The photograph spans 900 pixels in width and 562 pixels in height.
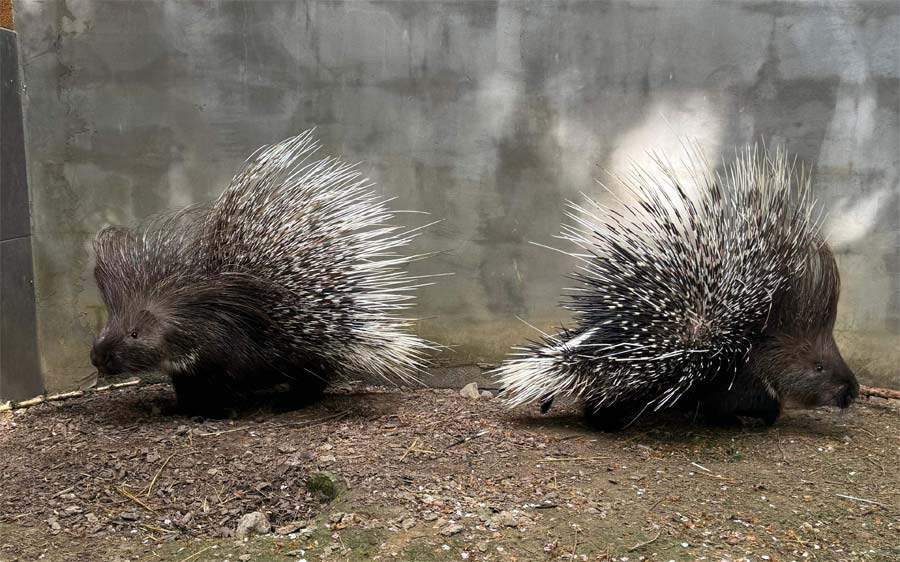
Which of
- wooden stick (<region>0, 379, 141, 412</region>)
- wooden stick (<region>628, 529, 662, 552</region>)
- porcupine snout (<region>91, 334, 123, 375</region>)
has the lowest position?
wooden stick (<region>628, 529, 662, 552</region>)

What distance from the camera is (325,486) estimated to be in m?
2.80

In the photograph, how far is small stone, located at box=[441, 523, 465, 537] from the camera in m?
2.48

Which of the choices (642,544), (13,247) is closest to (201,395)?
(13,247)

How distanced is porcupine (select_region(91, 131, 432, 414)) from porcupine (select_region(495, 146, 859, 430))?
94 centimetres

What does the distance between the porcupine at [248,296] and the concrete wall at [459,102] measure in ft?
1.56

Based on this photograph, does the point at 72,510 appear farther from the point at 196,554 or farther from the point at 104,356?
the point at 104,356

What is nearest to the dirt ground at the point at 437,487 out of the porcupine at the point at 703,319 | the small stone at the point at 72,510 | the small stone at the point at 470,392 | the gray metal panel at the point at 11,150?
the small stone at the point at 72,510

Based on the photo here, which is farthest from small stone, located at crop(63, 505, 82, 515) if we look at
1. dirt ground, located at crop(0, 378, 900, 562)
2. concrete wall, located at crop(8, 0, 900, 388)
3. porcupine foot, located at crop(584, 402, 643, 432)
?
porcupine foot, located at crop(584, 402, 643, 432)

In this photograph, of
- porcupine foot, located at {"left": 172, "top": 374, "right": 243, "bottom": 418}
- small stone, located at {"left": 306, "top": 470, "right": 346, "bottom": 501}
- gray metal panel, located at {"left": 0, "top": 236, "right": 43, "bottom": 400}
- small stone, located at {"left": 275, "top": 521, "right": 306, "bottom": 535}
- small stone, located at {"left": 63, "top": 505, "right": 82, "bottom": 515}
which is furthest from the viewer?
gray metal panel, located at {"left": 0, "top": 236, "right": 43, "bottom": 400}

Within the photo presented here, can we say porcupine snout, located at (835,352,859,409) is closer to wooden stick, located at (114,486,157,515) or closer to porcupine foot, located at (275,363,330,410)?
porcupine foot, located at (275,363,330,410)

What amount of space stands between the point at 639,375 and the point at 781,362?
29.3 inches

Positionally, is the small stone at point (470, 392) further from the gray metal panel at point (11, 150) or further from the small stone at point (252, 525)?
the gray metal panel at point (11, 150)

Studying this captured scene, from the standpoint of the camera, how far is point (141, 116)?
4105 mm

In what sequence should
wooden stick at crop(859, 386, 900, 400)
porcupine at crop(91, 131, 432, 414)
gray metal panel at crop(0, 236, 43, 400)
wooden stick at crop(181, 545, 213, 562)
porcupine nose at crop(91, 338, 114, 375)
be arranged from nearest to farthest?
wooden stick at crop(181, 545, 213, 562) → porcupine nose at crop(91, 338, 114, 375) → porcupine at crop(91, 131, 432, 414) → gray metal panel at crop(0, 236, 43, 400) → wooden stick at crop(859, 386, 900, 400)
